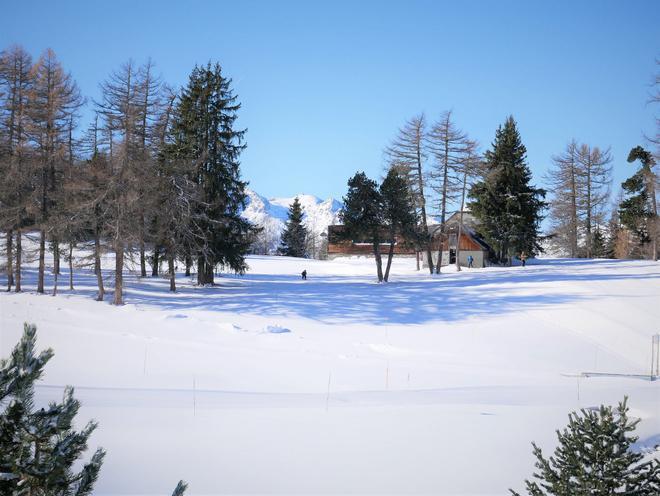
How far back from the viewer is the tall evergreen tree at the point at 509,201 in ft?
133

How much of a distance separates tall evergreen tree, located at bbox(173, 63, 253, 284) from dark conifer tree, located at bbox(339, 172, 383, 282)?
25.2 ft

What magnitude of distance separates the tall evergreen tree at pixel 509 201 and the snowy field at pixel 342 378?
42.4 feet

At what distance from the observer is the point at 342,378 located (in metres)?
12.9

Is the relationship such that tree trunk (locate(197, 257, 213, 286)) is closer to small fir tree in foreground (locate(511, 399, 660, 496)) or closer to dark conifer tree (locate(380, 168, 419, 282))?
dark conifer tree (locate(380, 168, 419, 282))

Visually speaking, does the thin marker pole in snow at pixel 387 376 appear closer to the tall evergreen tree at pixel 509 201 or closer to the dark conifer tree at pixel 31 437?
the dark conifer tree at pixel 31 437

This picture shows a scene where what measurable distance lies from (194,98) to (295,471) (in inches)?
1171

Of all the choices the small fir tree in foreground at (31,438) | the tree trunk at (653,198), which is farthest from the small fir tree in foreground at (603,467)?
the tree trunk at (653,198)

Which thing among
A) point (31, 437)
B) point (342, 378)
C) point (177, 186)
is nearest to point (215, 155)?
point (177, 186)

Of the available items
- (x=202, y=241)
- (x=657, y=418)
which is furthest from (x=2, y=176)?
(x=657, y=418)

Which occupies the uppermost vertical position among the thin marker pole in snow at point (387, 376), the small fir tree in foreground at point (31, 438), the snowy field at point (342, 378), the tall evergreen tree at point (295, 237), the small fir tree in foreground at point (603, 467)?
the tall evergreen tree at point (295, 237)

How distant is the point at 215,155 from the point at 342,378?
74.3 ft

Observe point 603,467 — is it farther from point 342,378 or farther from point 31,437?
point 342,378

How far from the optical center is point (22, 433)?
93.4 inches

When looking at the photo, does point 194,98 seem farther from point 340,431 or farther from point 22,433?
point 22,433
